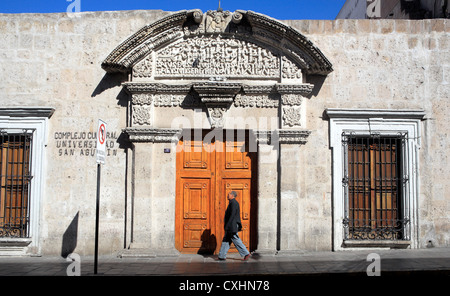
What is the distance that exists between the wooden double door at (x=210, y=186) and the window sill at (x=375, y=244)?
191cm

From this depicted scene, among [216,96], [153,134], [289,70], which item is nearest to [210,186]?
[153,134]

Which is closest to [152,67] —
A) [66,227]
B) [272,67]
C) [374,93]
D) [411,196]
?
[272,67]

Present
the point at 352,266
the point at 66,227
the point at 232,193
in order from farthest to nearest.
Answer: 1. the point at 66,227
2. the point at 232,193
3. the point at 352,266

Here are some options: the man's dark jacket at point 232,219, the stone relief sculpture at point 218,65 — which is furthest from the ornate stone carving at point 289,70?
the man's dark jacket at point 232,219

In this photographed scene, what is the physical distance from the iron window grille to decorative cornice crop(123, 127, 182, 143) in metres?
3.48

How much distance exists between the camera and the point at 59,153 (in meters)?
9.44

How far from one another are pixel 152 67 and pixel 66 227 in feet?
12.0

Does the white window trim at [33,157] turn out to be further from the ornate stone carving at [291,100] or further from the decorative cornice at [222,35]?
the ornate stone carving at [291,100]

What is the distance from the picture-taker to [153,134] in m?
9.27

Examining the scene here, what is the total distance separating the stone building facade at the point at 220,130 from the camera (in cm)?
927

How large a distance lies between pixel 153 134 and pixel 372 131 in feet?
14.7

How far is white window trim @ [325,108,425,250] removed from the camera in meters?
9.35

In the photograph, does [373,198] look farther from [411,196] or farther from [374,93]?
[374,93]

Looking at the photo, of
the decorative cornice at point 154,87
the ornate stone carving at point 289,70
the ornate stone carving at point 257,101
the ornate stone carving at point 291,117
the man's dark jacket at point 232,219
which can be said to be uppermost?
the ornate stone carving at point 289,70
